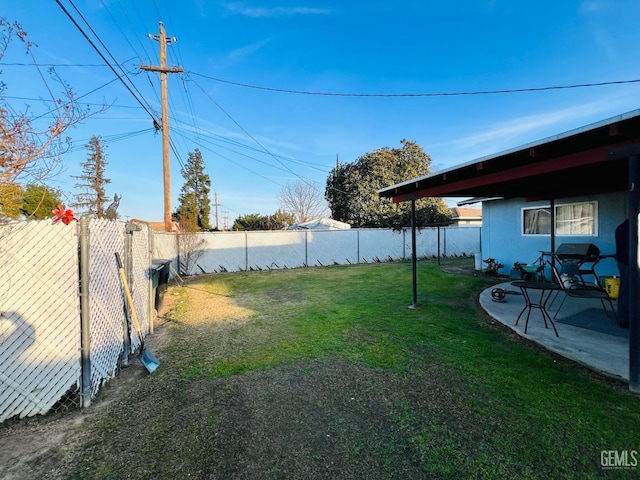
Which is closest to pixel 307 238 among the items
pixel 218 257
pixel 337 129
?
pixel 218 257

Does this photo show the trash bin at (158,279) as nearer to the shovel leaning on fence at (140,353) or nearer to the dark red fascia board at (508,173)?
the shovel leaning on fence at (140,353)

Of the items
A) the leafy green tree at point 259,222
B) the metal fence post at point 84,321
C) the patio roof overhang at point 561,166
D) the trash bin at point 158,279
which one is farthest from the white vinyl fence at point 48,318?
the leafy green tree at point 259,222

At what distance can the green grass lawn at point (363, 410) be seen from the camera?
191 cm

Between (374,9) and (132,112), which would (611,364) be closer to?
(374,9)

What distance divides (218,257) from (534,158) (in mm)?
11040

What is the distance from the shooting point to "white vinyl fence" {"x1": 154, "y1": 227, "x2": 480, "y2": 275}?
1127 centimetres

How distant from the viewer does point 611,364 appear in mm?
3162

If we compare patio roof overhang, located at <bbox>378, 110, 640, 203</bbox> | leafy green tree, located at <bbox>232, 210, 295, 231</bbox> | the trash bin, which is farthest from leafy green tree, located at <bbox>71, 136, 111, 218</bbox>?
patio roof overhang, located at <bbox>378, 110, 640, 203</bbox>

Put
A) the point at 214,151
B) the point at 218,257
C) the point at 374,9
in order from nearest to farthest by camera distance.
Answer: the point at 374,9
the point at 218,257
the point at 214,151

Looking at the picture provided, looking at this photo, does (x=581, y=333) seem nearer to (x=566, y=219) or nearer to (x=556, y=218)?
(x=566, y=219)

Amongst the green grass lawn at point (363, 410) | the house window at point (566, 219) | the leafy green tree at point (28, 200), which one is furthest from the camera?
the house window at point (566, 219)

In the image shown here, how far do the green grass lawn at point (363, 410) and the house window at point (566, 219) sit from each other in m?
4.77

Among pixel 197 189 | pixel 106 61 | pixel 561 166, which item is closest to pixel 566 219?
pixel 561 166

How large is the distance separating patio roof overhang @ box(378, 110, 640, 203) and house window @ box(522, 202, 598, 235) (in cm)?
66
